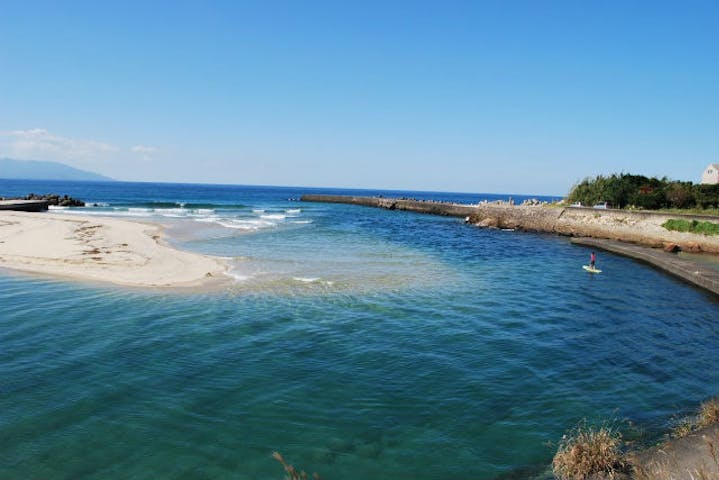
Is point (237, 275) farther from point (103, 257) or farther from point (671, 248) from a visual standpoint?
point (671, 248)

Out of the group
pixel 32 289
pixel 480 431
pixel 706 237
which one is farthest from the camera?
pixel 706 237

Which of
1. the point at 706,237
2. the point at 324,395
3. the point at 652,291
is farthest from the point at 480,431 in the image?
the point at 706,237

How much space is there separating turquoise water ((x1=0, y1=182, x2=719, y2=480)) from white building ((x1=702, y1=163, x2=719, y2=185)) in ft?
181

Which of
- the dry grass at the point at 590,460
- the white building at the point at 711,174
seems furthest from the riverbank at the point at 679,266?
the white building at the point at 711,174

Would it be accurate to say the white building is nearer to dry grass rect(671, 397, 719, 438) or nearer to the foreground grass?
the foreground grass

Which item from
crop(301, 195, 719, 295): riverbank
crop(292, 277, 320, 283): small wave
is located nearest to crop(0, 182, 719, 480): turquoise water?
crop(292, 277, 320, 283): small wave

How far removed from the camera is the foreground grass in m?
33.9

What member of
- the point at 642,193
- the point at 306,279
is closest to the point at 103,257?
the point at 306,279

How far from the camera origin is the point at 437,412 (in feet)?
29.9

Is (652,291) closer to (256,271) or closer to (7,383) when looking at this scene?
(256,271)

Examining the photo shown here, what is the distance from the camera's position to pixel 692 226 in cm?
3519

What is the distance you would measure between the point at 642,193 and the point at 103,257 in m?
51.2

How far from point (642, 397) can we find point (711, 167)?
234 feet

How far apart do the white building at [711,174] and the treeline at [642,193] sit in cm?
1632
